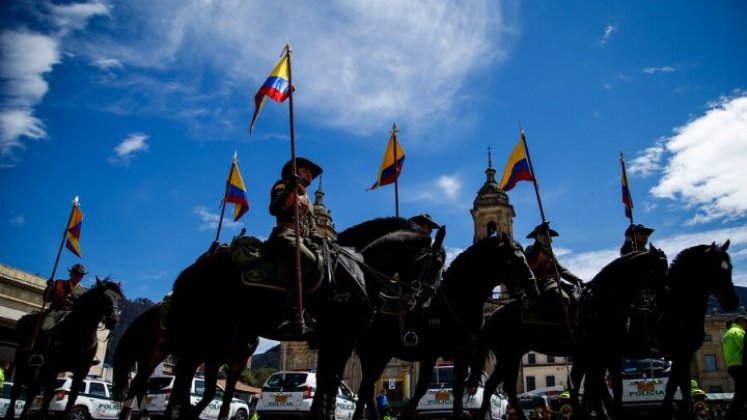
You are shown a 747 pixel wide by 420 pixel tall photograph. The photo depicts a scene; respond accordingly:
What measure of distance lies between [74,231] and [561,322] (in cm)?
1216

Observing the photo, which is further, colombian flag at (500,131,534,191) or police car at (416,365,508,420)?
police car at (416,365,508,420)

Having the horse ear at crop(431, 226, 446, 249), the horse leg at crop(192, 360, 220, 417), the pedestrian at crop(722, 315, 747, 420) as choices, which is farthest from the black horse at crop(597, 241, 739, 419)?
the horse leg at crop(192, 360, 220, 417)

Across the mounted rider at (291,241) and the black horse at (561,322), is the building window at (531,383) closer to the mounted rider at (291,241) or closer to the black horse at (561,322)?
the black horse at (561,322)

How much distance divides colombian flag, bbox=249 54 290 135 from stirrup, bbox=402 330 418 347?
438 centimetres

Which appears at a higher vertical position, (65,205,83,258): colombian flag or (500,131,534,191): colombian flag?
(500,131,534,191): colombian flag

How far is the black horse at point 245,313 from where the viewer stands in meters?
6.23

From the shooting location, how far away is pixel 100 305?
36.6 ft

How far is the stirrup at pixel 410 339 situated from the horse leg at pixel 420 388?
2.08ft

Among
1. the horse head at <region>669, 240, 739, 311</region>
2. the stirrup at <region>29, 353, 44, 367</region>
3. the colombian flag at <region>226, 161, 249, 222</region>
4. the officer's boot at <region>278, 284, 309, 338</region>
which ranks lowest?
the stirrup at <region>29, 353, 44, 367</region>

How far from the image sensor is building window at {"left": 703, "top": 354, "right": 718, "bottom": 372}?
6233cm

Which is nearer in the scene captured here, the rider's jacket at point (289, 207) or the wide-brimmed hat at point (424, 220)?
the rider's jacket at point (289, 207)

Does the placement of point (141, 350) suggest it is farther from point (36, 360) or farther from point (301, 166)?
point (301, 166)

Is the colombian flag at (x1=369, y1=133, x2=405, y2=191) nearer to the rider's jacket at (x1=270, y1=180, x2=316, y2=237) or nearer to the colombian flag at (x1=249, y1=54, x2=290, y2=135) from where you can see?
the colombian flag at (x1=249, y1=54, x2=290, y2=135)

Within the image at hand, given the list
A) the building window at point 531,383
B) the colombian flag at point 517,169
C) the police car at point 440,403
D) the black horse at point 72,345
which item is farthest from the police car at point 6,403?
the building window at point 531,383
